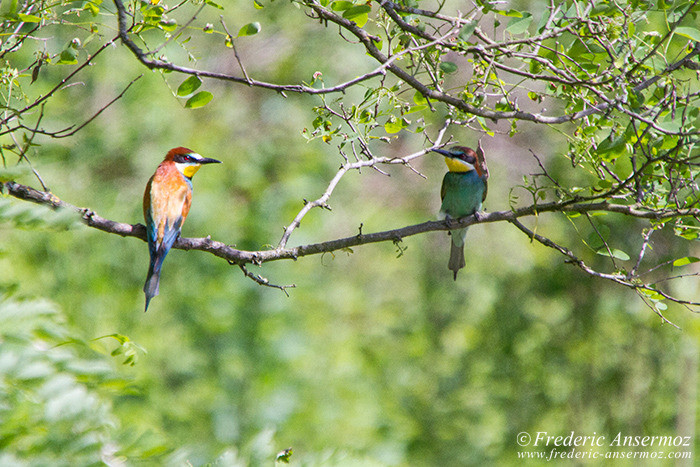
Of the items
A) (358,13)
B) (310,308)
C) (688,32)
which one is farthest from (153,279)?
(310,308)

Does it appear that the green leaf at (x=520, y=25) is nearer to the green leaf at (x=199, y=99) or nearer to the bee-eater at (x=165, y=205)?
the green leaf at (x=199, y=99)

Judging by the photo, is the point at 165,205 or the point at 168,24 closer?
the point at 168,24

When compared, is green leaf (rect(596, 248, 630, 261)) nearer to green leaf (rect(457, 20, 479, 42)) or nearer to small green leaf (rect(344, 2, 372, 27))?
green leaf (rect(457, 20, 479, 42))

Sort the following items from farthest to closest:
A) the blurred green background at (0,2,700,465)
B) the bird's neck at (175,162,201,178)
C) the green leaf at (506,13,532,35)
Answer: the blurred green background at (0,2,700,465) < the bird's neck at (175,162,201,178) < the green leaf at (506,13,532,35)

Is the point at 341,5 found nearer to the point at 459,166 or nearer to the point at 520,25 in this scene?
the point at 520,25

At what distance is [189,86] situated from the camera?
1826mm

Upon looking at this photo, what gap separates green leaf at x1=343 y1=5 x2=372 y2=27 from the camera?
5.92 feet

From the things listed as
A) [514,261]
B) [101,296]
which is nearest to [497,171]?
[514,261]

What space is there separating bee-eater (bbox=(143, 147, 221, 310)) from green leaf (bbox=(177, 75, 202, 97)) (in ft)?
3.63

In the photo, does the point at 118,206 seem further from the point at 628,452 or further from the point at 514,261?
the point at 628,452

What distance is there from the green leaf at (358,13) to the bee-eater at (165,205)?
1398 mm

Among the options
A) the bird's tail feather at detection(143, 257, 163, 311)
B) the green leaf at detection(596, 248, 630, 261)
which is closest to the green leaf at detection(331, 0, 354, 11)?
the green leaf at detection(596, 248, 630, 261)

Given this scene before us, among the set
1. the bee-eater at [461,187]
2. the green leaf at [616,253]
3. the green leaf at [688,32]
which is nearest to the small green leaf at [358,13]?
the green leaf at [688,32]

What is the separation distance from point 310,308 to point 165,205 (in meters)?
2.97
